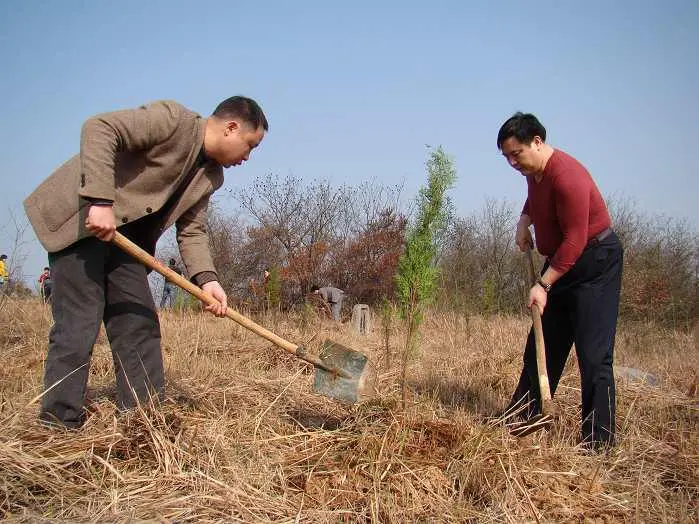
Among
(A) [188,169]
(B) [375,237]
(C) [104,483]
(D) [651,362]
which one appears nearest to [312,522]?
(C) [104,483]

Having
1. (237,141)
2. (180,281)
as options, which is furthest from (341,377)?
(237,141)

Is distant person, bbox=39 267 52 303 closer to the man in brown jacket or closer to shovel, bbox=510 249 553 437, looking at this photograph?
the man in brown jacket

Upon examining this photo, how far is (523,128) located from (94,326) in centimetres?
266

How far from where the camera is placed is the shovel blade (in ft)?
9.90

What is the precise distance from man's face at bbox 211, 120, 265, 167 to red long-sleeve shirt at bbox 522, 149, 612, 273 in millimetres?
1740

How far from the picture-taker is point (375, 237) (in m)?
18.2

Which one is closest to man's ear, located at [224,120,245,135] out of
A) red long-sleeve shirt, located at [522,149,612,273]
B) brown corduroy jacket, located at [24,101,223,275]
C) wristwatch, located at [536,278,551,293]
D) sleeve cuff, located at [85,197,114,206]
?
Answer: brown corduroy jacket, located at [24,101,223,275]

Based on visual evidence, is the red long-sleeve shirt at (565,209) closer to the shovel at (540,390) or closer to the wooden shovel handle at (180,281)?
the shovel at (540,390)

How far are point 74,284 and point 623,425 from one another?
350 centimetres

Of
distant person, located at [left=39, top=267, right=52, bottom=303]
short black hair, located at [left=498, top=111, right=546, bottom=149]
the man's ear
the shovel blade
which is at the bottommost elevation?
distant person, located at [left=39, top=267, right=52, bottom=303]

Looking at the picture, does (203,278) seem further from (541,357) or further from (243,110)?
(541,357)

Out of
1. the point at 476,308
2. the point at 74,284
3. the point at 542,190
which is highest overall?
the point at 542,190

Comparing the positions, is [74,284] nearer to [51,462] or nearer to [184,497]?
[51,462]

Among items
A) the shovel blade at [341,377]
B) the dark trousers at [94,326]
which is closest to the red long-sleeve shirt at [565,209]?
the shovel blade at [341,377]
